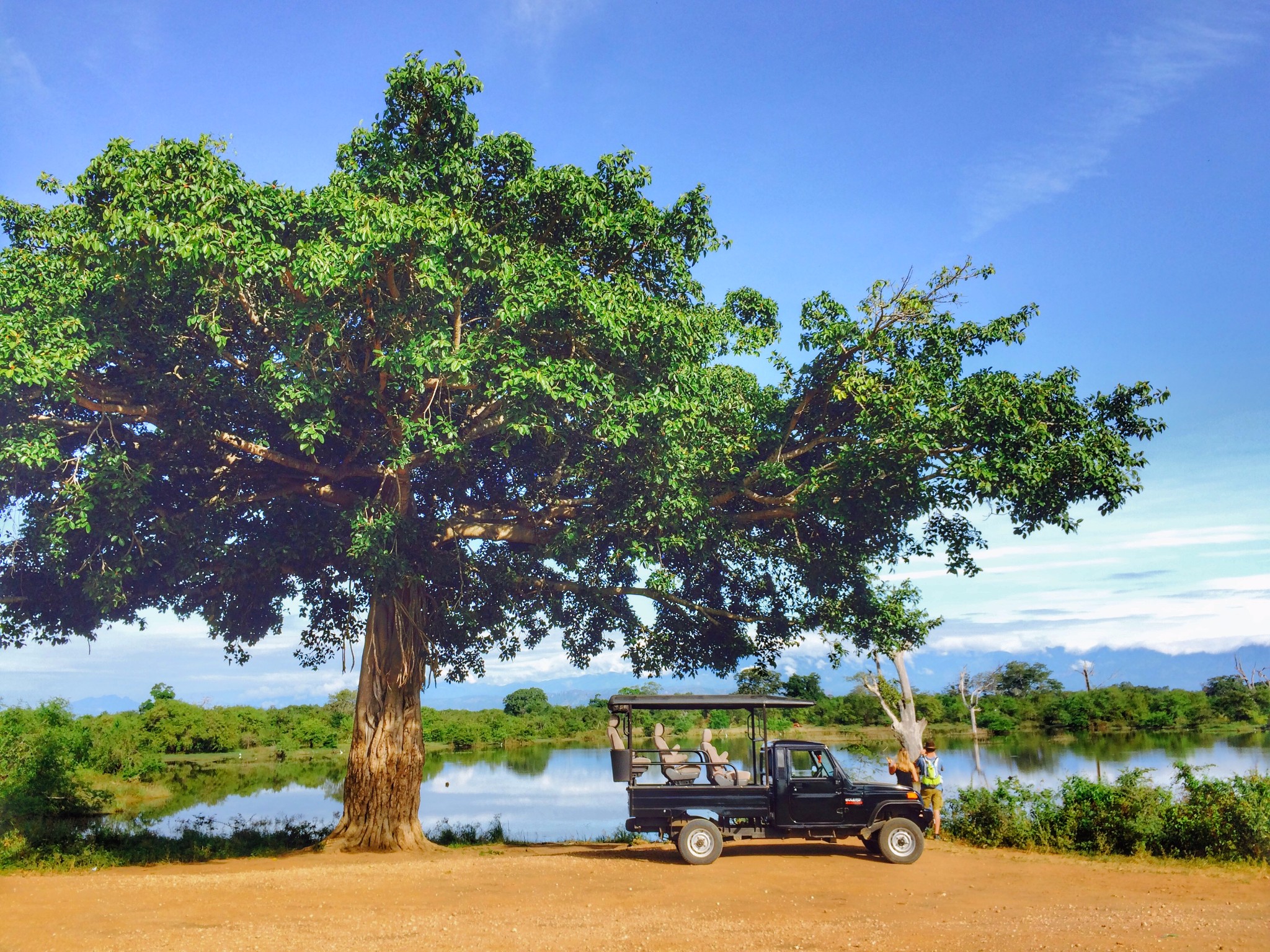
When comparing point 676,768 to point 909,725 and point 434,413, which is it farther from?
point 909,725

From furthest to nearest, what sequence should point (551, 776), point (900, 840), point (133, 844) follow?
point (551, 776) < point (133, 844) < point (900, 840)

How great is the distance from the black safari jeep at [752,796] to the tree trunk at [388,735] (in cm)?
623

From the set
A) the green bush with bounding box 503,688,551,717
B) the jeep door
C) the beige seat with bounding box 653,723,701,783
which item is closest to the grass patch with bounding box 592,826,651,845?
the beige seat with bounding box 653,723,701,783

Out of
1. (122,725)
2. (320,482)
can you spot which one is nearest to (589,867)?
(320,482)

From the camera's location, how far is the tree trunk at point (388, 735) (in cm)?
1911

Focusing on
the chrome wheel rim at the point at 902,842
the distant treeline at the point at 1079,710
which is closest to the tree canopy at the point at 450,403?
the chrome wheel rim at the point at 902,842

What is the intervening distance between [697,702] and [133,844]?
13738 millimetres

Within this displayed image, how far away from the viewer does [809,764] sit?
50.3 ft

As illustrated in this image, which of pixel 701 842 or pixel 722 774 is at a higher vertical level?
pixel 722 774

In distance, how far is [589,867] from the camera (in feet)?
49.8

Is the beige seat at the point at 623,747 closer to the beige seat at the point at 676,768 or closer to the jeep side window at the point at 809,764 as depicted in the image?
the beige seat at the point at 676,768

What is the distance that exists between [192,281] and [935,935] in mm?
14495

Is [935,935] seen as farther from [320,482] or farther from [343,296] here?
[320,482]

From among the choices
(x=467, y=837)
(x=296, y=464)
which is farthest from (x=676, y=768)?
(x=296, y=464)
